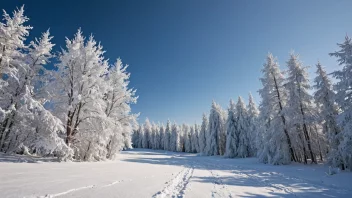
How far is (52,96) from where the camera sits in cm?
1886

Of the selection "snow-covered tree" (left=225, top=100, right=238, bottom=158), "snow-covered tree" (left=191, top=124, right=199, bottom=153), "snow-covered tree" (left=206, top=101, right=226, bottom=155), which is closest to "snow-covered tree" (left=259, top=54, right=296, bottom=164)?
"snow-covered tree" (left=225, top=100, right=238, bottom=158)

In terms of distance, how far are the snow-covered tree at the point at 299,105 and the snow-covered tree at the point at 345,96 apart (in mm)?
6397

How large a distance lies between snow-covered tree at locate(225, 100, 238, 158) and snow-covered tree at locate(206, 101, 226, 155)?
28.4 feet

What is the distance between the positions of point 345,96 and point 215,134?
39.7 m

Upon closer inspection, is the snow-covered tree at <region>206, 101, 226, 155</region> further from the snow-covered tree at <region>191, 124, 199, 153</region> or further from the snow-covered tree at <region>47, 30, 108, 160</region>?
the snow-covered tree at <region>47, 30, 108, 160</region>

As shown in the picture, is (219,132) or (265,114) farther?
(219,132)

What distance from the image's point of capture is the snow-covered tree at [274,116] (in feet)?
84.4

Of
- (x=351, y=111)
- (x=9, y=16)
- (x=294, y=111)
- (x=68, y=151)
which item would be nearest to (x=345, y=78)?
(x=351, y=111)

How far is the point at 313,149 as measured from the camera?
25.2 metres

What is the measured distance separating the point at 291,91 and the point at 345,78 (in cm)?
805

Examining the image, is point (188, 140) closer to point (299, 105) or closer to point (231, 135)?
point (231, 135)

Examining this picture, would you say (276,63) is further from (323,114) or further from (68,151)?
(68,151)

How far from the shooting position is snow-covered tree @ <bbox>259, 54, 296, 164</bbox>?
2572 cm

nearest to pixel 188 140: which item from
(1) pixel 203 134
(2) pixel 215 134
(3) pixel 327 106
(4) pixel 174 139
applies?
(4) pixel 174 139
